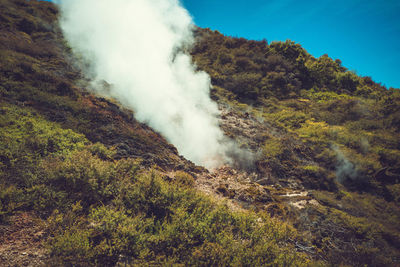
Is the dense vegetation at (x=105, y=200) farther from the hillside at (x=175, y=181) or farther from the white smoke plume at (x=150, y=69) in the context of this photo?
the white smoke plume at (x=150, y=69)

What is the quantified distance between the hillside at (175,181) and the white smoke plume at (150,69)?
4.05ft

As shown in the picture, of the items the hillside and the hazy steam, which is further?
the hazy steam

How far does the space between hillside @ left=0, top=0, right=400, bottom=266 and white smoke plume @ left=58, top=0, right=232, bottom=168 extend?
1.23 meters

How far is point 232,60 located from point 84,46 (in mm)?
15545

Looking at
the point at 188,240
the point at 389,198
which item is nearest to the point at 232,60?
the point at 389,198

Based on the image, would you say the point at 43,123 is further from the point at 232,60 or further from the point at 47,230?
the point at 232,60

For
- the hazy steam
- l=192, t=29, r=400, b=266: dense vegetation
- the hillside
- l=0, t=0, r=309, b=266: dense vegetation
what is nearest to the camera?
l=0, t=0, r=309, b=266: dense vegetation

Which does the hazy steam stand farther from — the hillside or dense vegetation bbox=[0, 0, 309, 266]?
dense vegetation bbox=[0, 0, 309, 266]

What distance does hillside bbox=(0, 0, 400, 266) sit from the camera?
141 inches

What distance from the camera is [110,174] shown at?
17.0 ft

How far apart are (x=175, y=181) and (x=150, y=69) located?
11150 millimetres

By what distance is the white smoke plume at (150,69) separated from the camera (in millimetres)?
10781

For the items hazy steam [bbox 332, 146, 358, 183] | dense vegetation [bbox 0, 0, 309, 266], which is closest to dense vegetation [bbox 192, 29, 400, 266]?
hazy steam [bbox 332, 146, 358, 183]

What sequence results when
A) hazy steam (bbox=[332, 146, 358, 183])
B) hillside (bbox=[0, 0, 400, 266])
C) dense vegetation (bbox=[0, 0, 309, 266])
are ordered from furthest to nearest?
hazy steam (bbox=[332, 146, 358, 183]), hillside (bbox=[0, 0, 400, 266]), dense vegetation (bbox=[0, 0, 309, 266])
